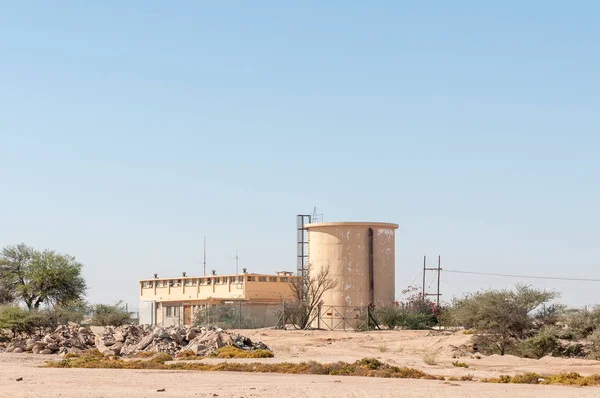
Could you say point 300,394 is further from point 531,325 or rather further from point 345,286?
point 345,286

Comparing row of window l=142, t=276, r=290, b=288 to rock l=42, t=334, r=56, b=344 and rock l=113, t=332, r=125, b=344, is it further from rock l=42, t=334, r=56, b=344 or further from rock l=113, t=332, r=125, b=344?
rock l=42, t=334, r=56, b=344

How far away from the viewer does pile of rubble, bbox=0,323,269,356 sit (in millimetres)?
40469

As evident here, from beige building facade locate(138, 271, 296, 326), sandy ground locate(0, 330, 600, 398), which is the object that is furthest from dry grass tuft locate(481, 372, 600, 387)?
beige building facade locate(138, 271, 296, 326)

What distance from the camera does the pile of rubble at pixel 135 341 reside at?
40.5 metres

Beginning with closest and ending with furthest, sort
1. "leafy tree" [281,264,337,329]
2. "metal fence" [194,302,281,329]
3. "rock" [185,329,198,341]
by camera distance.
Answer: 1. "rock" [185,329,198,341]
2. "leafy tree" [281,264,337,329]
3. "metal fence" [194,302,281,329]

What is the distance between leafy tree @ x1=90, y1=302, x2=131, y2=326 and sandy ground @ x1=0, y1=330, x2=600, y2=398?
735 inches

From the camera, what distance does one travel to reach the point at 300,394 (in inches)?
926

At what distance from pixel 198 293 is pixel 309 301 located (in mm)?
13655

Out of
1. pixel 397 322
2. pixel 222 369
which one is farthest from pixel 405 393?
pixel 397 322

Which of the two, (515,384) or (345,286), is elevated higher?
(345,286)

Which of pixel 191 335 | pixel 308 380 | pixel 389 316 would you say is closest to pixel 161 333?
pixel 191 335

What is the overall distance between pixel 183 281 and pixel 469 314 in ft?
109

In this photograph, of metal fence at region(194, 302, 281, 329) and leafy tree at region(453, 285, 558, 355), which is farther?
metal fence at region(194, 302, 281, 329)

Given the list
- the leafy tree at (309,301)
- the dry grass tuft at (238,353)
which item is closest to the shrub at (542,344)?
the dry grass tuft at (238,353)
